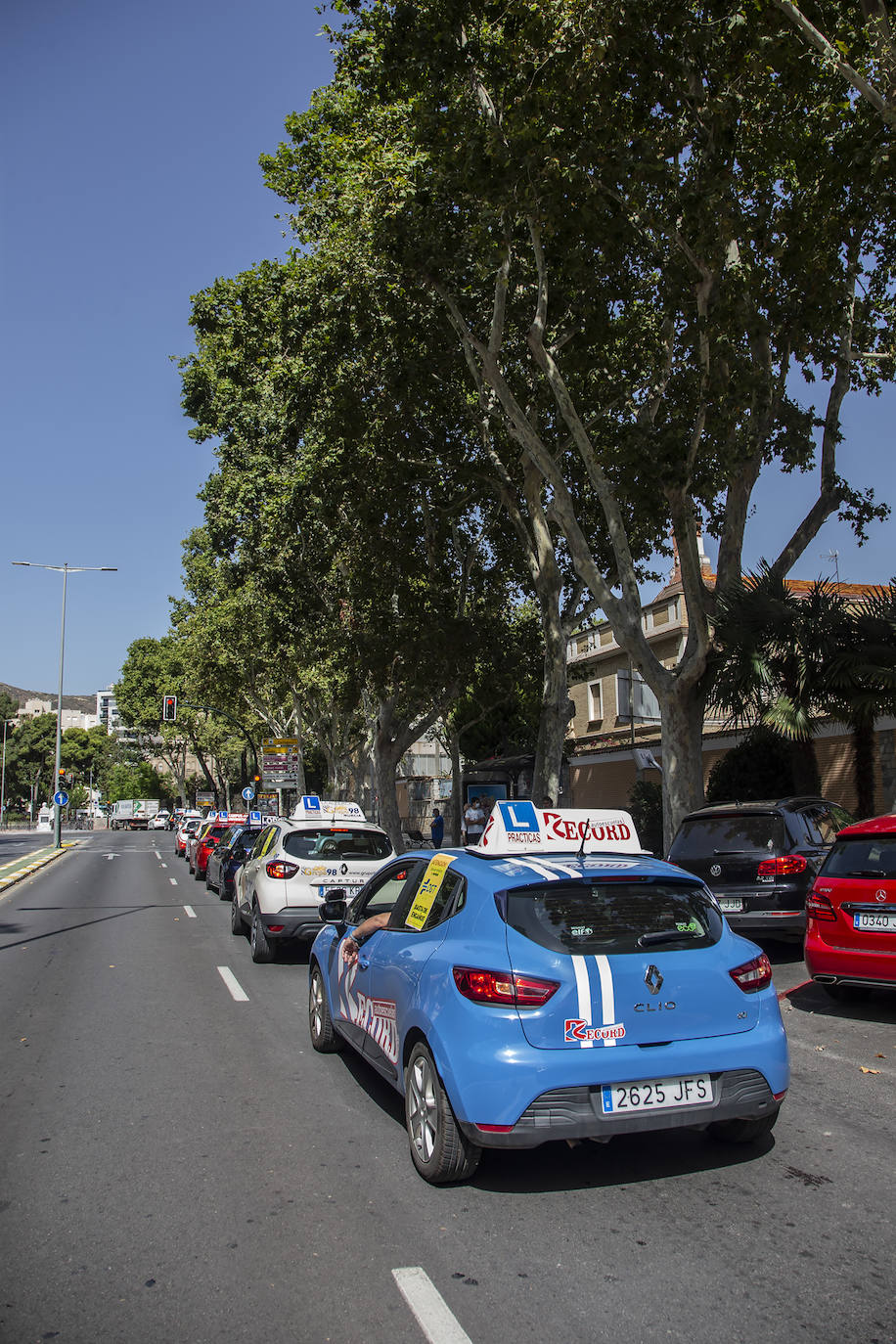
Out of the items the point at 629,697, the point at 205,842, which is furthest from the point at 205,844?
the point at 629,697

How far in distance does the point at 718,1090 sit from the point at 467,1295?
146cm

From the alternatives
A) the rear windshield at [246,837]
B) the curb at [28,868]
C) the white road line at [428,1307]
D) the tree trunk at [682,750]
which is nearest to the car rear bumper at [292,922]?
the tree trunk at [682,750]

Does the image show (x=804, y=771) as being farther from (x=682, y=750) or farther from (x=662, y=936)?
(x=662, y=936)

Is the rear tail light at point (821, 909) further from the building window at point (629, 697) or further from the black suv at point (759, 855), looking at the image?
the building window at point (629, 697)

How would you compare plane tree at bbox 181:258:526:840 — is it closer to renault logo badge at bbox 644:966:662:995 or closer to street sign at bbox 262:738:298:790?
street sign at bbox 262:738:298:790

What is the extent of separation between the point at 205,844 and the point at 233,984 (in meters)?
16.7

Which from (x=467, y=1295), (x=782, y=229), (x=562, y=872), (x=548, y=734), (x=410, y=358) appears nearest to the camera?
(x=467, y=1295)

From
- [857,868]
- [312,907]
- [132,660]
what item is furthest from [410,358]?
[132,660]

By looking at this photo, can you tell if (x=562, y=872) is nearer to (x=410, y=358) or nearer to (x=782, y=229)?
(x=782, y=229)

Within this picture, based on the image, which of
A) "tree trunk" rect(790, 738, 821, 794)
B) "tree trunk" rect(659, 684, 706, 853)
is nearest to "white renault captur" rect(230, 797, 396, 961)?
"tree trunk" rect(659, 684, 706, 853)

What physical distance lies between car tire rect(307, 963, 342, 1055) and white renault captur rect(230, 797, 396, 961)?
3578 millimetres

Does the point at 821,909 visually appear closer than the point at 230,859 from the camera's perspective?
Yes

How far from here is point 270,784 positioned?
37.2m

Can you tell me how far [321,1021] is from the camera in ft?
23.4
